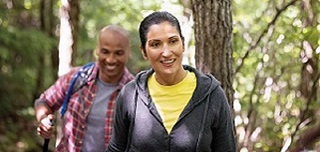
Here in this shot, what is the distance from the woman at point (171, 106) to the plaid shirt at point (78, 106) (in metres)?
0.89

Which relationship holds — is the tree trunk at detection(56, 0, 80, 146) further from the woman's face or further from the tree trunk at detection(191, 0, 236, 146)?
the woman's face

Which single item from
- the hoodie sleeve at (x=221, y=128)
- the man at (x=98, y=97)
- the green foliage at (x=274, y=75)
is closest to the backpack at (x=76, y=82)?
the man at (x=98, y=97)

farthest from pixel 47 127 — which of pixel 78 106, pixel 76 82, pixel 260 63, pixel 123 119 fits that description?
pixel 260 63

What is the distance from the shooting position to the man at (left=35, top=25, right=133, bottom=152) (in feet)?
10.5

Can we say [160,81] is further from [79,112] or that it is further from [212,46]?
[79,112]

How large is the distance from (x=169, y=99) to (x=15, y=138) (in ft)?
21.8

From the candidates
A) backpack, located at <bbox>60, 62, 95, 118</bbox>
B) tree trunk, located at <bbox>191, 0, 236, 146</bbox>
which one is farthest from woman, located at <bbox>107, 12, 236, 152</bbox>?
backpack, located at <bbox>60, 62, 95, 118</bbox>

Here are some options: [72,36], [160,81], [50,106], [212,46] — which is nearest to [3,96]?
[72,36]

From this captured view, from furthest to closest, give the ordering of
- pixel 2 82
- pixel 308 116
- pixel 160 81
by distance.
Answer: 1. pixel 2 82
2. pixel 308 116
3. pixel 160 81

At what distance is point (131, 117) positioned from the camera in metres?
2.30

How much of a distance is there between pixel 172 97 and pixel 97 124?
107 cm

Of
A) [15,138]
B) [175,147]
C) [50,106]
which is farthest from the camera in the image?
[15,138]

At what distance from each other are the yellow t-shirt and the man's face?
0.87m

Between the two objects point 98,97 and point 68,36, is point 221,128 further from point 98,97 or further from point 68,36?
point 68,36
